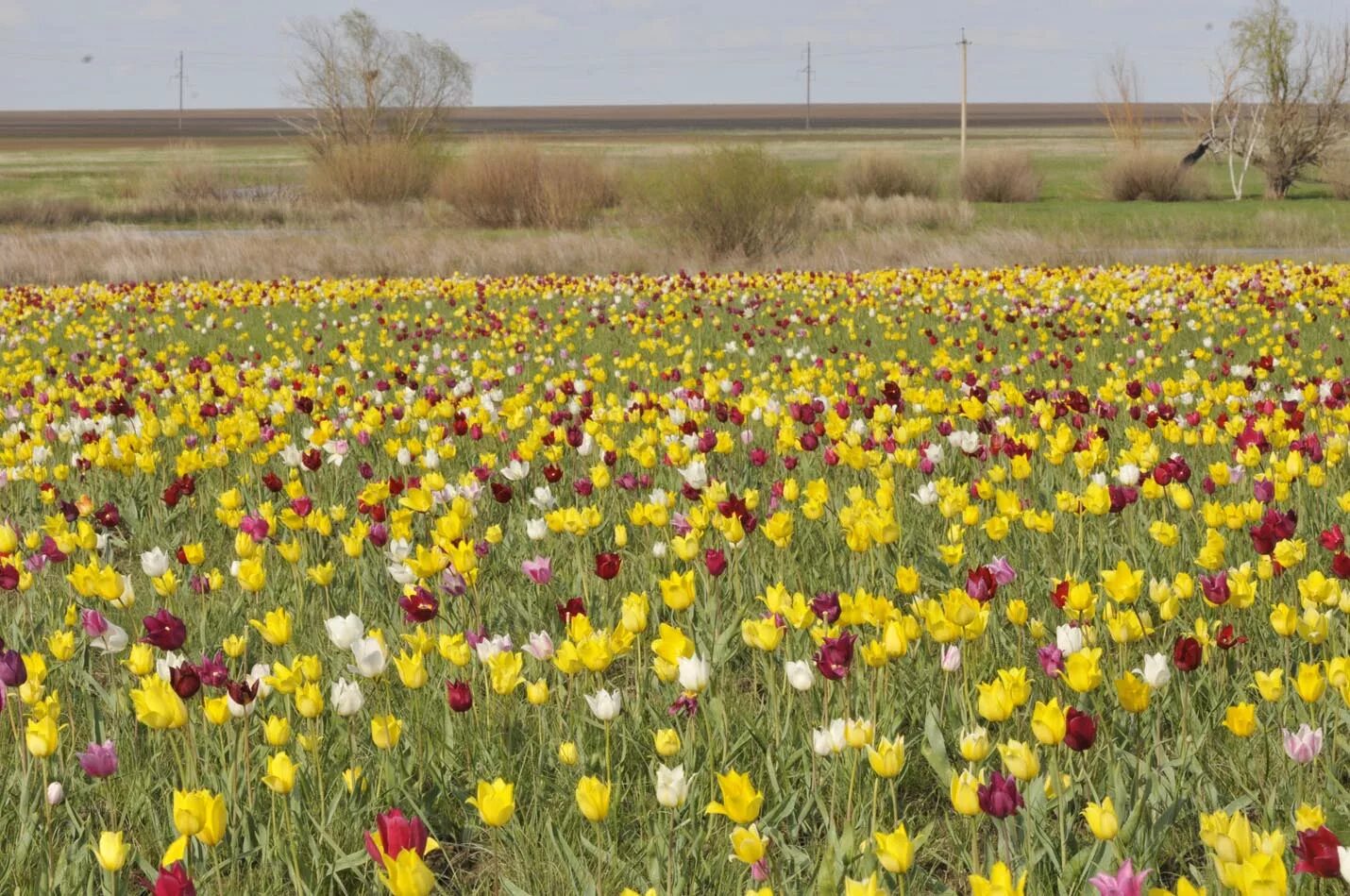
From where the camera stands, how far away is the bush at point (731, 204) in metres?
19.0

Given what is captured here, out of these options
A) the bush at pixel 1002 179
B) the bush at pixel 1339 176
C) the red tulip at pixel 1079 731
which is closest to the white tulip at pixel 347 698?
the red tulip at pixel 1079 731

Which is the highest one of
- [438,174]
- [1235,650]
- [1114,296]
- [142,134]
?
[142,134]

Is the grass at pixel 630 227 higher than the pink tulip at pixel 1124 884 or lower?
higher

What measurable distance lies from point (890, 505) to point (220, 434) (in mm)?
3105

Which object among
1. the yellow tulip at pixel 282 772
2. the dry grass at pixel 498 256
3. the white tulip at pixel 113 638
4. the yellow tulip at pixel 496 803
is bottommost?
the yellow tulip at pixel 282 772

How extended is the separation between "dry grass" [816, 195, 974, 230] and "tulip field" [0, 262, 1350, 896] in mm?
19678

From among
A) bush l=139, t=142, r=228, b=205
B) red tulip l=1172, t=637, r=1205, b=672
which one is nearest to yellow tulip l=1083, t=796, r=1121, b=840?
red tulip l=1172, t=637, r=1205, b=672

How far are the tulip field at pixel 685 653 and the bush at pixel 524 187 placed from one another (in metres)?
21.8

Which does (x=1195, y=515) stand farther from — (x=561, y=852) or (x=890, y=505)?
(x=561, y=852)

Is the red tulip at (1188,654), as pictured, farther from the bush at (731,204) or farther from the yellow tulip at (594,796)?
the bush at (731,204)

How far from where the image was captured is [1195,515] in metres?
4.54

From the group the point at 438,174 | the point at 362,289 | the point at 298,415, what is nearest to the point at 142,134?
the point at 438,174

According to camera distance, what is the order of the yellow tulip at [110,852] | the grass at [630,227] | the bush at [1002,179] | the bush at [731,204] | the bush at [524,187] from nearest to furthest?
the yellow tulip at [110,852] < the grass at [630,227] < the bush at [731,204] < the bush at [524,187] < the bush at [1002,179]

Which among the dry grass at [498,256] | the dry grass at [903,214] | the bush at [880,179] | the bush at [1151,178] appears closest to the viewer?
the dry grass at [498,256]
